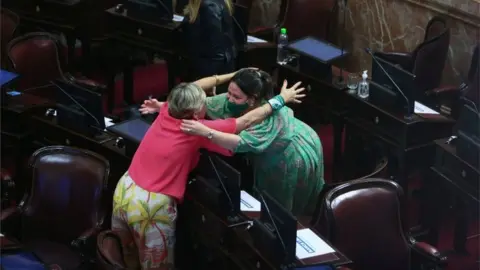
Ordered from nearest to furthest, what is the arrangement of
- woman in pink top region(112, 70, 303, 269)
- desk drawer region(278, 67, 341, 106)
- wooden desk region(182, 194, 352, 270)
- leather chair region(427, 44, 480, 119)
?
1. wooden desk region(182, 194, 352, 270)
2. woman in pink top region(112, 70, 303, 269)
3. desk drawer region(278, 67, 341, 106)
4. leather chair region(427, 44, 480, 119)

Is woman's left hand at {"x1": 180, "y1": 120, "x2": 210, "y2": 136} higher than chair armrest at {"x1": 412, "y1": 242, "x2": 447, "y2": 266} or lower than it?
higher

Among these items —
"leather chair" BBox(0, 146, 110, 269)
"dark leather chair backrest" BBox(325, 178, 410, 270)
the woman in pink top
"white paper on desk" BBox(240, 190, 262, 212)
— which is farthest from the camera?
"leather chair" BBox(0, 146, 110, 269)

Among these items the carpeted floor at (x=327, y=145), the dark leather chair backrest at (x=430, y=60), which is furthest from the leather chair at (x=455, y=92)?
the carpeted floor at (x=327, y=145)

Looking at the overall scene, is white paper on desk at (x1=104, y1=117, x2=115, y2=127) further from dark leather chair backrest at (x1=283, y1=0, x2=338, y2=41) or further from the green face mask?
dark leather chair backrest at (x1=283, y1=0, x2=338, y2=41)

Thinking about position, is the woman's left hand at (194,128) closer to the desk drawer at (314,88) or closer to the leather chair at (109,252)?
the leather chair at (109,252)

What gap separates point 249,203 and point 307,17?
151 inches

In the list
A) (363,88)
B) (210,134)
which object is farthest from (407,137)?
(210,134)

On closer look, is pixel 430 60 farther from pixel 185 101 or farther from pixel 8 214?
pixel 8 214

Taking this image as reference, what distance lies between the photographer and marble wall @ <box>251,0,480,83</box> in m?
6.68

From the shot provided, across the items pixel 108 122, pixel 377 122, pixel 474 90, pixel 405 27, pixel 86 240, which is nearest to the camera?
pixel 86 240

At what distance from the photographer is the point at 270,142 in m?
4.43

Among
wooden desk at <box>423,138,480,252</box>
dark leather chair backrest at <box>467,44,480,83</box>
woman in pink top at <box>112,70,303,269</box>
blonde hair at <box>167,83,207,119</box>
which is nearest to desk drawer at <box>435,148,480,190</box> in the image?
wooden desk at <box>423,138,480,252</box>

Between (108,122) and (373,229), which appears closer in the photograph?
(373,229)

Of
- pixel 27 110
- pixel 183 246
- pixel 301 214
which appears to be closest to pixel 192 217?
pixel 183 246
